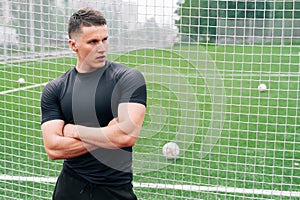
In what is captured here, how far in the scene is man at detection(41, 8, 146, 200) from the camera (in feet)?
6.84

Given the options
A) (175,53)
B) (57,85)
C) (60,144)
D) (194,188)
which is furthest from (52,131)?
(194,188)

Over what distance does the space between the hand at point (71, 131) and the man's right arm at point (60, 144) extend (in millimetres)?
15

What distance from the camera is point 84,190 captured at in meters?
2.19

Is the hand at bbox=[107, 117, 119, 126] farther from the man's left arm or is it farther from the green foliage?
the green foliage

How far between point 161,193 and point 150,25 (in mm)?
1344

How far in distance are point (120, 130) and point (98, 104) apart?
0.15 metres

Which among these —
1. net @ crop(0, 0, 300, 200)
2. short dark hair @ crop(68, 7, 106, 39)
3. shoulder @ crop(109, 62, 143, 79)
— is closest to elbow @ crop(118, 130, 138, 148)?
shoulder @ crop(109, 62, 143, 79)

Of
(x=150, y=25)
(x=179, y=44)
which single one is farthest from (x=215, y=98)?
(x=150, y=25)

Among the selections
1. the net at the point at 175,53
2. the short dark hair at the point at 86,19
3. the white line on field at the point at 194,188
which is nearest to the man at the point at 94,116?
the short dark hair at the point at 86,19

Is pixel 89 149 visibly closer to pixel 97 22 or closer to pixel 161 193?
pixel 97 22

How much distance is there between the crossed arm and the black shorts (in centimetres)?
13

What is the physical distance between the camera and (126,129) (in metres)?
2.08

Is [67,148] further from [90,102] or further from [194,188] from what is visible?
[194,188]

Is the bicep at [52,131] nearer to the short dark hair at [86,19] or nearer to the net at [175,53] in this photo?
the short dark hair at [86,19]
